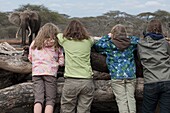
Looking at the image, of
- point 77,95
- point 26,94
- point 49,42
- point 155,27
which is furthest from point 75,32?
point 26,94

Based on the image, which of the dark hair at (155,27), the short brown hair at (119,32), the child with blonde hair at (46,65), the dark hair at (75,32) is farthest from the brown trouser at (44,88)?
the dark hair at (155,27)

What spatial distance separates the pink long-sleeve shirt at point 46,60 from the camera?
182 inches

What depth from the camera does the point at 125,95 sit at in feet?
15.2

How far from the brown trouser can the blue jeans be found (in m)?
1.17

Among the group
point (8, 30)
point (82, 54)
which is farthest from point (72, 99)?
point (8, 30)

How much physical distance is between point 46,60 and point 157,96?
4.75 ft

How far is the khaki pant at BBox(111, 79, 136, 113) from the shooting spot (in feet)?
15.1

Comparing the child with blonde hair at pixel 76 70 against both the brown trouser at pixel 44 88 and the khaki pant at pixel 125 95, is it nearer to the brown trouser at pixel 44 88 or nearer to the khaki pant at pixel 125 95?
the brown trouser at pixel 44 88

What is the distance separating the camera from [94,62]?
5102mm

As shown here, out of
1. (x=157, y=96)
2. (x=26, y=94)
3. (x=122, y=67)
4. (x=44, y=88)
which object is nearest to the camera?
(x=157, y=96)

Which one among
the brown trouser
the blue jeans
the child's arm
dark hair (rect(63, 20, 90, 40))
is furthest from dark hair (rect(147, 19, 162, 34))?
the brown trouser

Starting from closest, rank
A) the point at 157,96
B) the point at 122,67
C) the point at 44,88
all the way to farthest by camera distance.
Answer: the point at 157,96 → the point at 122,67 → the point at 44,88

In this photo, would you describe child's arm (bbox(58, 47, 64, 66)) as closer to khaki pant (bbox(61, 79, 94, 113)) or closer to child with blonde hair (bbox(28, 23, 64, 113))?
child with blonde hair (bbox(28, 23, 64, 113))

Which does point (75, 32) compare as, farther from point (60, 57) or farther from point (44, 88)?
point (44, 88)
